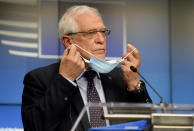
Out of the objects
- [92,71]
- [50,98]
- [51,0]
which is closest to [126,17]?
[51,0]

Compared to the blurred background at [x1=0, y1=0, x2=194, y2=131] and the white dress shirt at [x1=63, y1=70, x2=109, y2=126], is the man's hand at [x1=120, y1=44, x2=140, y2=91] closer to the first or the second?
the white dress shirt at [x1=63, y1=70, x2=109, y2=126]

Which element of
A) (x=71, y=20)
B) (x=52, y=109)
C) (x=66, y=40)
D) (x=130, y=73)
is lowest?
(x=52, y=109)

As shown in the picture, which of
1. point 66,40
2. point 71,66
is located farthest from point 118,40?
point 71,66

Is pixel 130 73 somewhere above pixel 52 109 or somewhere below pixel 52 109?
above

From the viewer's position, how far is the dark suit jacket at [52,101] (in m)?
1.27

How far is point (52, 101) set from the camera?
4.15ft

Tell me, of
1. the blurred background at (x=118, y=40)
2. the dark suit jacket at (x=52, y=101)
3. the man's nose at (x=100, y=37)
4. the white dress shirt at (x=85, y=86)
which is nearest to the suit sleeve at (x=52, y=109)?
the dark suit jacket at (x=52, y=101)

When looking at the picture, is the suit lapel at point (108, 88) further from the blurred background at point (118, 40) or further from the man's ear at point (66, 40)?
the blurred background at point (118, 40)

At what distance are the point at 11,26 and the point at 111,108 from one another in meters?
2.92

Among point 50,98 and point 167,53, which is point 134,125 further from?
point 167,53

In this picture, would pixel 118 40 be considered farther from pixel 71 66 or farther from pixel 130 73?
pixel 71 66

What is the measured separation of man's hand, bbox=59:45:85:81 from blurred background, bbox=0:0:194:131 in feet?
7.26

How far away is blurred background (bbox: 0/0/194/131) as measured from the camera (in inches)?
139

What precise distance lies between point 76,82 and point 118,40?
2.22 m
